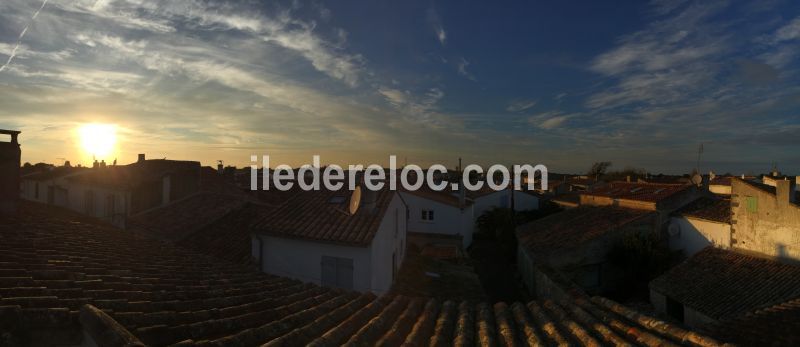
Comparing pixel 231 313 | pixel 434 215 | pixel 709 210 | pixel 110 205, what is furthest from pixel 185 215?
pixel 709 210

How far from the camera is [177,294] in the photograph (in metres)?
5.36

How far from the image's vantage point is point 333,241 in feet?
40.6

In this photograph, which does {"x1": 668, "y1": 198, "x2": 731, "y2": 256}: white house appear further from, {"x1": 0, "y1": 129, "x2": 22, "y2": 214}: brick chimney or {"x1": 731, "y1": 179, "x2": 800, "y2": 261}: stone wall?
{"x1": 0, "y1": 129, "x2": 22, "y2": 214}: brick chimney

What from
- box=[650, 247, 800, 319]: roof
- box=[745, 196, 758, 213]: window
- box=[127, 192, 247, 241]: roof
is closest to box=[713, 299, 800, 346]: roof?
box=[650, 247, 800, 319]: roof

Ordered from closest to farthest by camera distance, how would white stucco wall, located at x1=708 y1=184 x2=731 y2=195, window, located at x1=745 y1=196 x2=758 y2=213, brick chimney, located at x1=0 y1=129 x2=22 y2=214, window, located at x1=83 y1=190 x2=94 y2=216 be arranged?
brick chimney, located at x1=0 y1=129 x2=22 y2=214 < window, located at x1=745 y1=196 x2=758 y2=213 < window, located at x1=83 y1=190 x2=94 y2=216 < white stucco wall, located at x1=708 y1=184 x2=731 y2=195

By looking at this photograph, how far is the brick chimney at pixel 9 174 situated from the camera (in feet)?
30.9

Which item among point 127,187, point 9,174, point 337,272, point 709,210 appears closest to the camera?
point 9,174

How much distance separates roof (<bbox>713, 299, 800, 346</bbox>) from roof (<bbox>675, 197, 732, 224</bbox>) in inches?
399

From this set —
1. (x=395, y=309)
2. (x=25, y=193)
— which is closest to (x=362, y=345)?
(x=395, y=309)

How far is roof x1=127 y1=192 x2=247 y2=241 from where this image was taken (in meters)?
19.3

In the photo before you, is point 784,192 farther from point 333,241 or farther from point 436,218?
point 436,218

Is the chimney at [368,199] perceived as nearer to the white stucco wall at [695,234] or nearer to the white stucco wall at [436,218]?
the white stucco wall at [436,218]

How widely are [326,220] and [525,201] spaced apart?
30.8 metres

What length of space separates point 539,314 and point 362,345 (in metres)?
2.80
